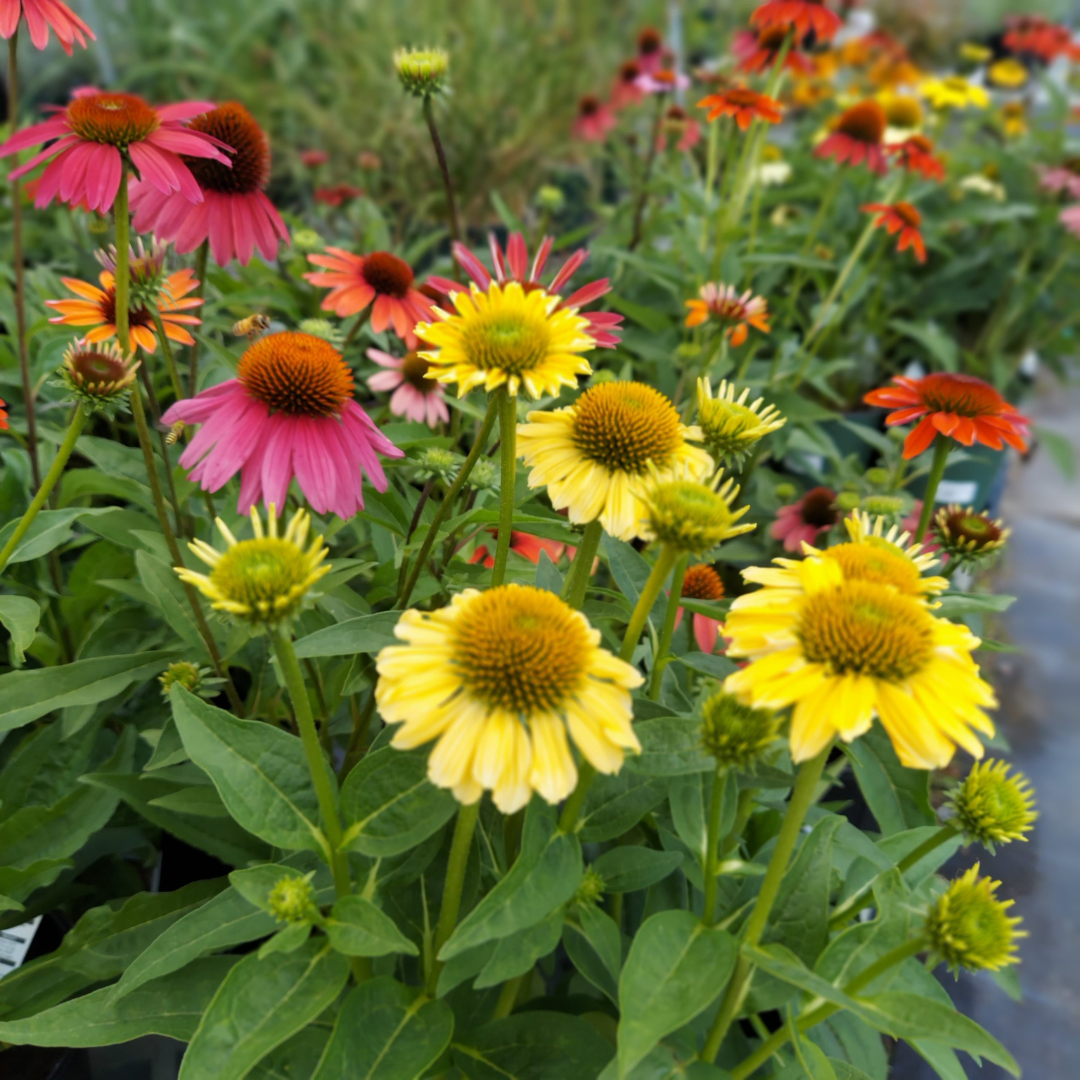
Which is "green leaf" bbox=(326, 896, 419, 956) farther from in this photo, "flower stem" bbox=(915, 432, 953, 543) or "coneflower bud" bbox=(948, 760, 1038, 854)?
"flower stem" bbox=(915, 432, 953, 543)

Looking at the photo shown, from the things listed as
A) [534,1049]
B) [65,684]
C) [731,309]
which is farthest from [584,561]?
[731,309]

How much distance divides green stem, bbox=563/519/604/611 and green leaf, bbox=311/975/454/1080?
218 millimetres

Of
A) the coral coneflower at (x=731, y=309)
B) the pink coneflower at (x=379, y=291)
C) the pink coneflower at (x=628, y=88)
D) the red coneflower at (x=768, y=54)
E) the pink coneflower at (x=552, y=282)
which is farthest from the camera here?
the pink coneflower at (x=628, y=88)

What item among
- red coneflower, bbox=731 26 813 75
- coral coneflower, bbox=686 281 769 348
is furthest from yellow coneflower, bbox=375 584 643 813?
red coneflower, bbox=731 26 813 75

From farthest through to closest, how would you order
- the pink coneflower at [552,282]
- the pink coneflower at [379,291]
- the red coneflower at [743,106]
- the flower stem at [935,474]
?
the red coneflower at [743,106]
the pink coneflower at [379,291]
the flower stem at [935,474]
the pink coneflower at [552,282]

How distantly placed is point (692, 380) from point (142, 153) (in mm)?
714

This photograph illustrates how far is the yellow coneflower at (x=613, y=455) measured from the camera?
457 mm

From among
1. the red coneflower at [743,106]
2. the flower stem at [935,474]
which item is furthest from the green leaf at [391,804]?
the red coneflower at [743,106]

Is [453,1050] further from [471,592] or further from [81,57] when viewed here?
[81,57]

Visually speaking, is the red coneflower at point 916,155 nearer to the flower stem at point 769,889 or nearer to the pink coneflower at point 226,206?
the pink coneflower at point 226,206

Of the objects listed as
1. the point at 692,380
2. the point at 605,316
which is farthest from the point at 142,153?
the point at 692,380

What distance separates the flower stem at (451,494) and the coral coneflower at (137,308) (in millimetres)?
222

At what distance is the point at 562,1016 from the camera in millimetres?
482

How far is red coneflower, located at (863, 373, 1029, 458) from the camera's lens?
68 cm
